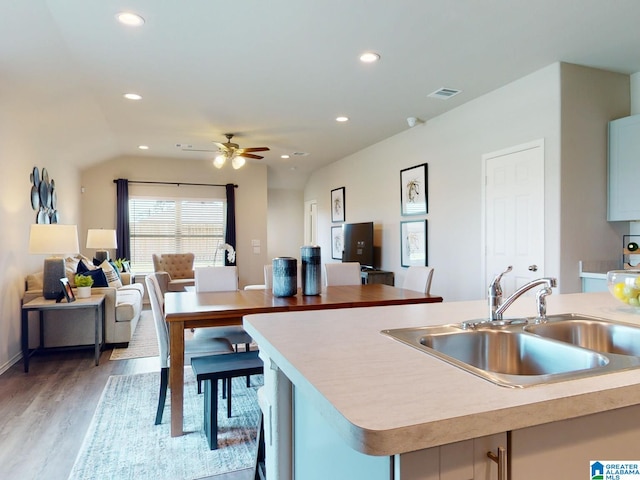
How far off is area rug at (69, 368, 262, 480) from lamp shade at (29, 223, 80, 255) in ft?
5.26

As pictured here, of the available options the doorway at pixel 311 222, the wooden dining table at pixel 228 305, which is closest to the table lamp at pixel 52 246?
the wooden dining table at pixel 228 305

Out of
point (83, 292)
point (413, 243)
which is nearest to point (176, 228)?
point (83, 292)

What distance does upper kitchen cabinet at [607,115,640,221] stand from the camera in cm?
337

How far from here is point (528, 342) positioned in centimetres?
130

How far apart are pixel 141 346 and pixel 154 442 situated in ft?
7.72

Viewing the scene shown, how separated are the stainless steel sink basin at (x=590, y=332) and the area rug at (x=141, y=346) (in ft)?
12.7

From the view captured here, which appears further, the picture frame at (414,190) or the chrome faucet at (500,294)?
the picture frame at (414,190)

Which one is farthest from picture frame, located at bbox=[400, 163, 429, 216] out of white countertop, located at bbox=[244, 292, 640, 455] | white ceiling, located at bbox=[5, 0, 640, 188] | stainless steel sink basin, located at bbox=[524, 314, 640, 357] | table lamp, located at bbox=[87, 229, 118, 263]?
table lamp, located at bbox=[87, 229, 118, 263]

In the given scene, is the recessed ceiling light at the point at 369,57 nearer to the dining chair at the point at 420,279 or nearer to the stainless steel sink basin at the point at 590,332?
the dining chair at the point at 420,279

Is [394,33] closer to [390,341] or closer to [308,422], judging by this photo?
[390,341]

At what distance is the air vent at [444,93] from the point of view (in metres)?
4.01

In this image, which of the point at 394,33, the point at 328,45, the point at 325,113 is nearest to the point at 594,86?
the point at 394,33

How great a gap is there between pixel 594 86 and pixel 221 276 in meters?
3.58

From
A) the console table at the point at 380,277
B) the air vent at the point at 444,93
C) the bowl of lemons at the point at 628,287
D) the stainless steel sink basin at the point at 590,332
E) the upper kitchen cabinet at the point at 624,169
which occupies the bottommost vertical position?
the console table at the point at 380,277
